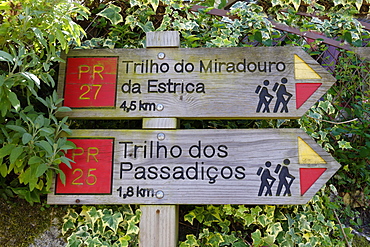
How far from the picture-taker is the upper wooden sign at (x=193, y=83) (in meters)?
1.82

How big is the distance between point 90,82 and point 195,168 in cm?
80

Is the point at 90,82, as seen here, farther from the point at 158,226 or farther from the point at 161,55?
the point at 158,226

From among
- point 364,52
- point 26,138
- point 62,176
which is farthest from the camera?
Answer: point 364,52

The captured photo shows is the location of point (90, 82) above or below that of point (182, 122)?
above

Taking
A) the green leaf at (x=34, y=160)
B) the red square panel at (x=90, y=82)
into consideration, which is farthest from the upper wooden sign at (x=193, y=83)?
the green leaf at (x=34, y=160)

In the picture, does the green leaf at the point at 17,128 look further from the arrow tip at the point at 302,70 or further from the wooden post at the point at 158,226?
the arrow tip at the point at 302,70

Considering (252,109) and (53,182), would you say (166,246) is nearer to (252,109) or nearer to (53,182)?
(53,182)

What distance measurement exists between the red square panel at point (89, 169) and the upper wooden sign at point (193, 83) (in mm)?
176

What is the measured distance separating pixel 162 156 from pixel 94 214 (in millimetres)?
520

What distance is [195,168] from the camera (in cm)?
175

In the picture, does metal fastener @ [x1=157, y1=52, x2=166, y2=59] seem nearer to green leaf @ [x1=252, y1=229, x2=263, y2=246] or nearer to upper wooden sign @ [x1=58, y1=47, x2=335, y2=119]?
upper wooden sign @ [x1=58, y1=47, x2=335, y2=119]

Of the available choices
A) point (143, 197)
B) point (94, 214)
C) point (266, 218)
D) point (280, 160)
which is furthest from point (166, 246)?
point (280, 160)

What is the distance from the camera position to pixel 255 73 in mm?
1868

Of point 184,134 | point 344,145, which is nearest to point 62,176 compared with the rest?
point 184,134
